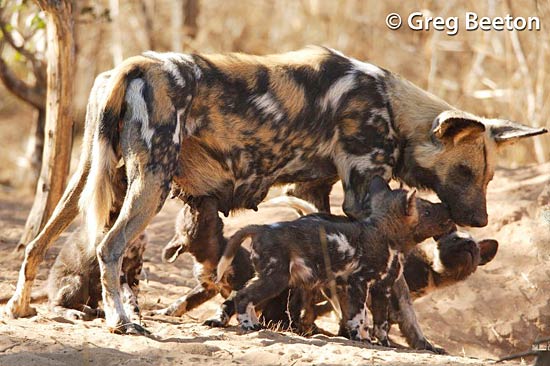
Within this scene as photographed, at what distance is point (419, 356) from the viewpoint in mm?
4562

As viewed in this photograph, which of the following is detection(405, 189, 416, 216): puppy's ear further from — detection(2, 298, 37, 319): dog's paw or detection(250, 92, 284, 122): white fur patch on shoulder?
detection(2, 298, 37, 319): dog's paw

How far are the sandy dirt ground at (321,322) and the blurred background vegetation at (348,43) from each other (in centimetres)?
199

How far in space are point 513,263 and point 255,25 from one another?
7.26m

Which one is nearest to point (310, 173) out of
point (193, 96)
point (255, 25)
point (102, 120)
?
point (193, 96)

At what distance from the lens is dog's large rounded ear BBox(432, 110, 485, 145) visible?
5.63 m

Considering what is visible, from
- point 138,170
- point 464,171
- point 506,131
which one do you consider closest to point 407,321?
point 464,171

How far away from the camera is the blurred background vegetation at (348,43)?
34.1 ft

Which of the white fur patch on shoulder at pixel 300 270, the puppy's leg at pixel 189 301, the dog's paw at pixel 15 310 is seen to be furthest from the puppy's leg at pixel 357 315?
the dog's paw at pixel 15 310

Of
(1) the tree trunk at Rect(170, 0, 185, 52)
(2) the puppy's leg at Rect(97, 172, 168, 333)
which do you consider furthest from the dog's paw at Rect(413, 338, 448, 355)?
(1) the tree trunk at Rect(170, 0, 185, 52)

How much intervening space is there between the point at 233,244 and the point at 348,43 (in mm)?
7755

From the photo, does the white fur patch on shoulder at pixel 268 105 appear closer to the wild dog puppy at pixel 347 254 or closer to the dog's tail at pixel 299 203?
the wild dog puppy at pixel 347 254

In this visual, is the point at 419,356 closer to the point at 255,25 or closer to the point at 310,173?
the point at 310,173

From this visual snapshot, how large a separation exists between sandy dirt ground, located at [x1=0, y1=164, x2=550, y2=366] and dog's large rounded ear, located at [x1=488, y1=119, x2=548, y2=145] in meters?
0.74

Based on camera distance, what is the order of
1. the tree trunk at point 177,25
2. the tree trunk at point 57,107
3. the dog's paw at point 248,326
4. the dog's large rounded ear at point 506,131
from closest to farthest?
the dog's paw at point 248,326 → the dog's large rounded ear at point 506,131 → the tree trunk at point 57,107 → the tree trunk at point 177,25
